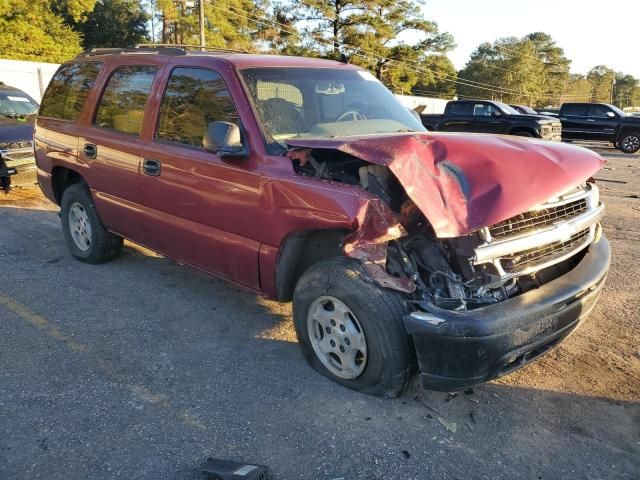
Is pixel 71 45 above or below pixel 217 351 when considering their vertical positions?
above

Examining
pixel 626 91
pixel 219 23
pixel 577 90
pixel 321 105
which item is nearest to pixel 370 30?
pixel 219 23

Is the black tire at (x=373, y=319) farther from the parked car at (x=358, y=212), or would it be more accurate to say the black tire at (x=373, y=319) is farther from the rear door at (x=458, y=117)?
the rear door at (x=458, y=117)

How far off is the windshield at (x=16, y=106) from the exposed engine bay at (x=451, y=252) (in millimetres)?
8719

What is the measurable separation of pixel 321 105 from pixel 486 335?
7.08ft

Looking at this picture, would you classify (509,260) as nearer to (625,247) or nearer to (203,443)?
(203,443)

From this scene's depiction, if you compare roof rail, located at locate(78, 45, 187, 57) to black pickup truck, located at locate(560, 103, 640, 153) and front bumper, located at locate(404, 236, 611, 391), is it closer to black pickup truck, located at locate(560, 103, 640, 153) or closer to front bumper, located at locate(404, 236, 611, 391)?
front bumper, located at locate(404, 236, 611, 391)

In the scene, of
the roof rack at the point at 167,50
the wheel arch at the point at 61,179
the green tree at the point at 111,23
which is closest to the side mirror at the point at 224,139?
the roof rack at the point at 167,50

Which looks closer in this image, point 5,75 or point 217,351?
point 217,351

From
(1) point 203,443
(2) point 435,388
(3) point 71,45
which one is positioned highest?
(3) point 71,45

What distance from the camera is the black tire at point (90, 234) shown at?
529 cm

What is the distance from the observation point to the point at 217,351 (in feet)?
12.4

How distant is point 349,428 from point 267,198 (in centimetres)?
144

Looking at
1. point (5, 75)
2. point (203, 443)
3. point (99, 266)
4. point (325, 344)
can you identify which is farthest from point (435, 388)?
point (5, 75)

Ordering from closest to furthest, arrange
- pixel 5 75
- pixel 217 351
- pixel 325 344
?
1. pixel 325 344
2. pixel 217 351
3. pixel 5 75
